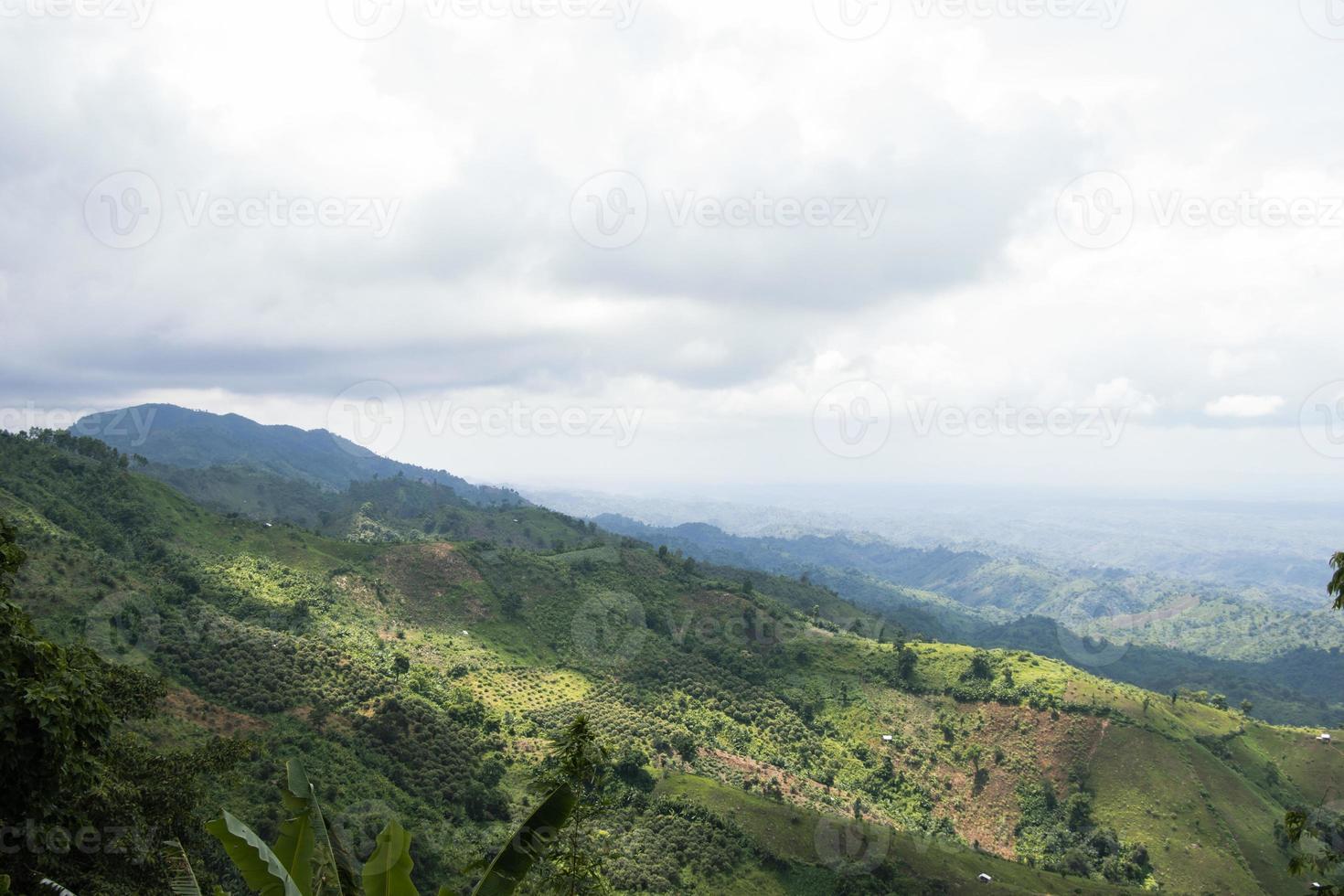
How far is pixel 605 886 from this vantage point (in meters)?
8.91

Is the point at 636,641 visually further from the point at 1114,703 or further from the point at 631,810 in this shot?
the point at 1114,703

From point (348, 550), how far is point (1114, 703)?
301 ft

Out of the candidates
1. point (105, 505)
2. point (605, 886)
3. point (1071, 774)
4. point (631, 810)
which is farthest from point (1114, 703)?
point (105, 505)

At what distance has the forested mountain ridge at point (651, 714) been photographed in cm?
4031

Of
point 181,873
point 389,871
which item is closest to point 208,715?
point 181,873
